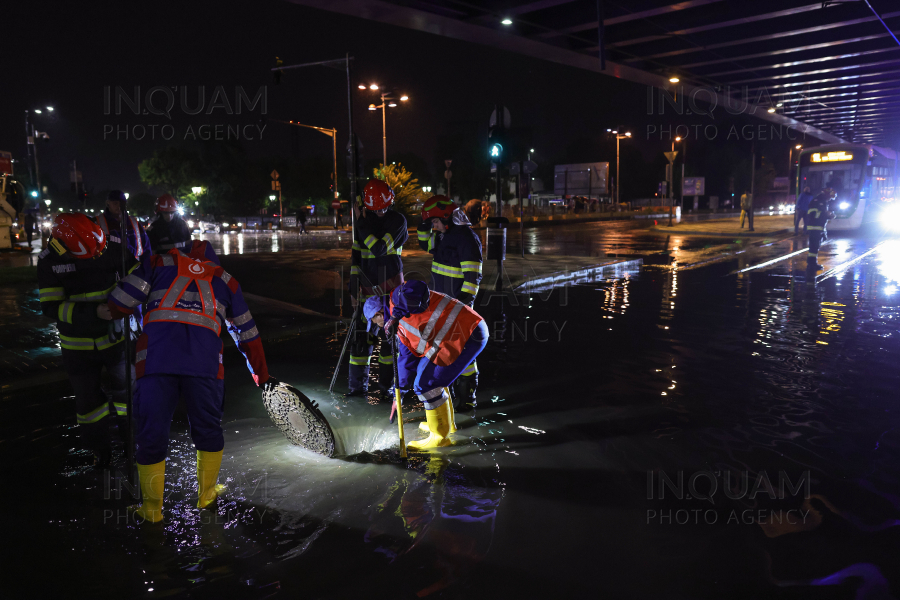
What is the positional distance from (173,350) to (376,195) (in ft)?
8.58

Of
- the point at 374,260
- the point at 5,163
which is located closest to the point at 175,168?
the point at 5,163

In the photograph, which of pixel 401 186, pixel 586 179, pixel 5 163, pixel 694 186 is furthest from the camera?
pixel 694 186

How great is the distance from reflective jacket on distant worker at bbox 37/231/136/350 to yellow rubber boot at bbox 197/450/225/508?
1261 millimetres

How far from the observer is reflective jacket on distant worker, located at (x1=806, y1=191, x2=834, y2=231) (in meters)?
18.5

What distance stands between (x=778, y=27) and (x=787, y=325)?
839cm

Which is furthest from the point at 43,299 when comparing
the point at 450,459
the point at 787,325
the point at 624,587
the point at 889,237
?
the point at 889,237

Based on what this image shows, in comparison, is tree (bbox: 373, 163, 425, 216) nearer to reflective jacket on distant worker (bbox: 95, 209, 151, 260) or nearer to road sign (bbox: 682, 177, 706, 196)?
reflective jacket on distant worker (bbox: 95, 209, 151, 260)

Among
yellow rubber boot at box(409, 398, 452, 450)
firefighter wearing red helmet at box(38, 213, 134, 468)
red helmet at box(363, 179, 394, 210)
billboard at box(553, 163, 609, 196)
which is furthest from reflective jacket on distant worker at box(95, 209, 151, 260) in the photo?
billboard at box(553, 163, 609, 196)

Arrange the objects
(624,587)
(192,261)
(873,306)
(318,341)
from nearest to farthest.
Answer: (624,587)
(192,261)
(318,341)
(873,306)

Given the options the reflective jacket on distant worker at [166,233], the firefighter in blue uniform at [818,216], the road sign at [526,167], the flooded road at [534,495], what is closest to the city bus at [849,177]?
the firefighter in blue uniform at [818,216]

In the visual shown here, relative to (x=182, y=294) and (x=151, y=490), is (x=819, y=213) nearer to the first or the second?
(x=182, y=294)

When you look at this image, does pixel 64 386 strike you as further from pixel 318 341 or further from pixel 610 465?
pixel 610 465

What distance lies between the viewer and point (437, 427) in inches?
178

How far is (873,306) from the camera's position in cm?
1027
